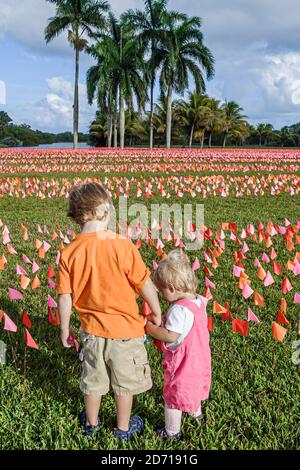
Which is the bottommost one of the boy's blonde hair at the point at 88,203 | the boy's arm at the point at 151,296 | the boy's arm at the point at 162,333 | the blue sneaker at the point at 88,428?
the blue sneaker at the point at 88,428

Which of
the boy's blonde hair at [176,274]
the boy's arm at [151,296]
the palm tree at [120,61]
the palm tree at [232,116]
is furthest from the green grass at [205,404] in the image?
the palm tree at [232,116]

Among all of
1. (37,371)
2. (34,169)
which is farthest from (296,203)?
(34,169)

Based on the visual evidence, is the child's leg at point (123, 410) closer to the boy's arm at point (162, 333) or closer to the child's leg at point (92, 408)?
the child's leg at point (92, 408)

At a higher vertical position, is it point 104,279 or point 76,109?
point 76,109

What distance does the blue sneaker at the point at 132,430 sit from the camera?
2.31 metres

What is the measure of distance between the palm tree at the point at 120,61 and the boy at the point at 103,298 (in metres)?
35.5

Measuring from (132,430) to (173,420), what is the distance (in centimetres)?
24

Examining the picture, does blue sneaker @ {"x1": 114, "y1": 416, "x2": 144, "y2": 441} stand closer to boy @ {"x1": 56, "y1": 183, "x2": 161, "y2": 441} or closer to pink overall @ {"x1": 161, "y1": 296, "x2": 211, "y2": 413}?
boy @ {"x1": 56, "y1": 183, "x2": 161, "y2": 441}

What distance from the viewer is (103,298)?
2.26 m

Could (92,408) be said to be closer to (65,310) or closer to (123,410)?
(123,410)

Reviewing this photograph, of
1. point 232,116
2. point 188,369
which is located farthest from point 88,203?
point 232,116

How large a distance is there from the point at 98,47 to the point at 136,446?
126 ft

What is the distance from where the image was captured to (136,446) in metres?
2.25

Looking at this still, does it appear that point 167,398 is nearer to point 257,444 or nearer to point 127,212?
point 257,444
